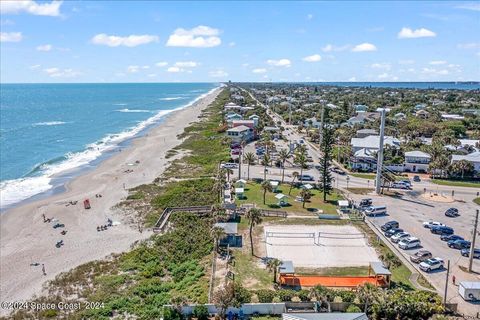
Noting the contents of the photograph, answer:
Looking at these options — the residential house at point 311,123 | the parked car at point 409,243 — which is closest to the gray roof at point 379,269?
the parked car at point 409,243

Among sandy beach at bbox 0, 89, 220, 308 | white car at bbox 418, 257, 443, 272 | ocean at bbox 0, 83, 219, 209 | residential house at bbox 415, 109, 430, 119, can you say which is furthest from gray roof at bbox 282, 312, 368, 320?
residential house at bbox 415, 109, 430, 119

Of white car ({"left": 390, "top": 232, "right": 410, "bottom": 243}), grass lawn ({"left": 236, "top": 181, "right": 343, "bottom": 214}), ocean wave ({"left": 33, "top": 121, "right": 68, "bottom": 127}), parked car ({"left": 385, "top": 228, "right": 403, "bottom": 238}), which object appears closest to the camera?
white car ({"left": 390, "top": 232, "right": 410, "bottom": 243})

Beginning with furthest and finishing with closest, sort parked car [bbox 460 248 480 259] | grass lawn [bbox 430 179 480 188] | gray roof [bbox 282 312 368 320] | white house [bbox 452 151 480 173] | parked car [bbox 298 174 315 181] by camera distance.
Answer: white house [bbox 452 151 480 173] < parked car [bbox 298 174 315 181] < grass lawn [bbox 430 179 480 188] < parked car [bbox 460 248 480 259] < gray roof [bbox 282 312 368 320]

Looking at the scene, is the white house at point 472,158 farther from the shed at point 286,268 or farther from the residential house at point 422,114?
the residential house at point 422,114

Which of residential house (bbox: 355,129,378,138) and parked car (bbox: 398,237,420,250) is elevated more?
residential house (bbox: 355,129,378,138)

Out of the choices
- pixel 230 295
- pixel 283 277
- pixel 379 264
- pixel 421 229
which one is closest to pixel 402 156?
pixel 421 229

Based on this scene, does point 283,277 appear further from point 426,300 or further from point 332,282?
point 426,300

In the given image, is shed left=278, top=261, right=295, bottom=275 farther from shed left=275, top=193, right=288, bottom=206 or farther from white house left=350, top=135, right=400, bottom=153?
white house left=350, top=135, right=400, bottom=153
